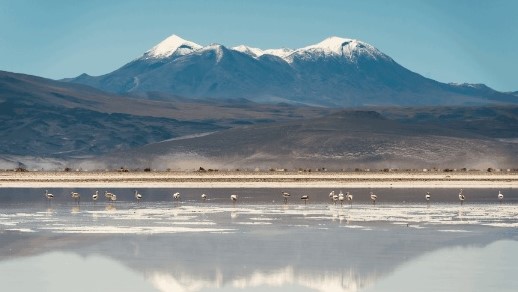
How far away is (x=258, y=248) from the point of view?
25719 millimetres

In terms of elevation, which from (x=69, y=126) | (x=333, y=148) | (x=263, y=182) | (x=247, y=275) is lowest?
(x=247, y=275)

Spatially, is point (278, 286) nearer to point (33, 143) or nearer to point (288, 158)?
point (288, 158)

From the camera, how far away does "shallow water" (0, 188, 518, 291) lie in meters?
20.2

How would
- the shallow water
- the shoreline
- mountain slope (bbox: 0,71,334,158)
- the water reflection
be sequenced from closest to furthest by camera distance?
the water reflection, the shallow water, the shoreline, mountain slope (bbox: 0,71,334,158)

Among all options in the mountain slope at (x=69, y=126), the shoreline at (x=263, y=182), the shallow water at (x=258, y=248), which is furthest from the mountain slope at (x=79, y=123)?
the shallow water at (x=258, y=248)

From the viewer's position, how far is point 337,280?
20.4m

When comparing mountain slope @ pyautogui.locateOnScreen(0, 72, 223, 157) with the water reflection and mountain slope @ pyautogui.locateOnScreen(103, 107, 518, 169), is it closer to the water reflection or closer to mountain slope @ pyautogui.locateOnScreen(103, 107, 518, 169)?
mountain slope @ pyautogui.locateOnScreen(103, 107, 518, 169)

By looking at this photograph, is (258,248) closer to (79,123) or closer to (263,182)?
(263,182)

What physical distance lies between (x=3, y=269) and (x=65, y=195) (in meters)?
33.3

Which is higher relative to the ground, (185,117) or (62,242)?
(185,117)

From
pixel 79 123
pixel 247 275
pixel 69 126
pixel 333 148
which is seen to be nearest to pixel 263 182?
pixel 333 148

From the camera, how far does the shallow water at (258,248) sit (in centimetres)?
2023

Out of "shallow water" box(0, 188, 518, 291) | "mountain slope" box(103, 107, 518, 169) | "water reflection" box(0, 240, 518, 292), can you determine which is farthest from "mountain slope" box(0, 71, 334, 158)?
"water reflection" box(0, 240, 518, 292)

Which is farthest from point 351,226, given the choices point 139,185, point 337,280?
point 139,185
